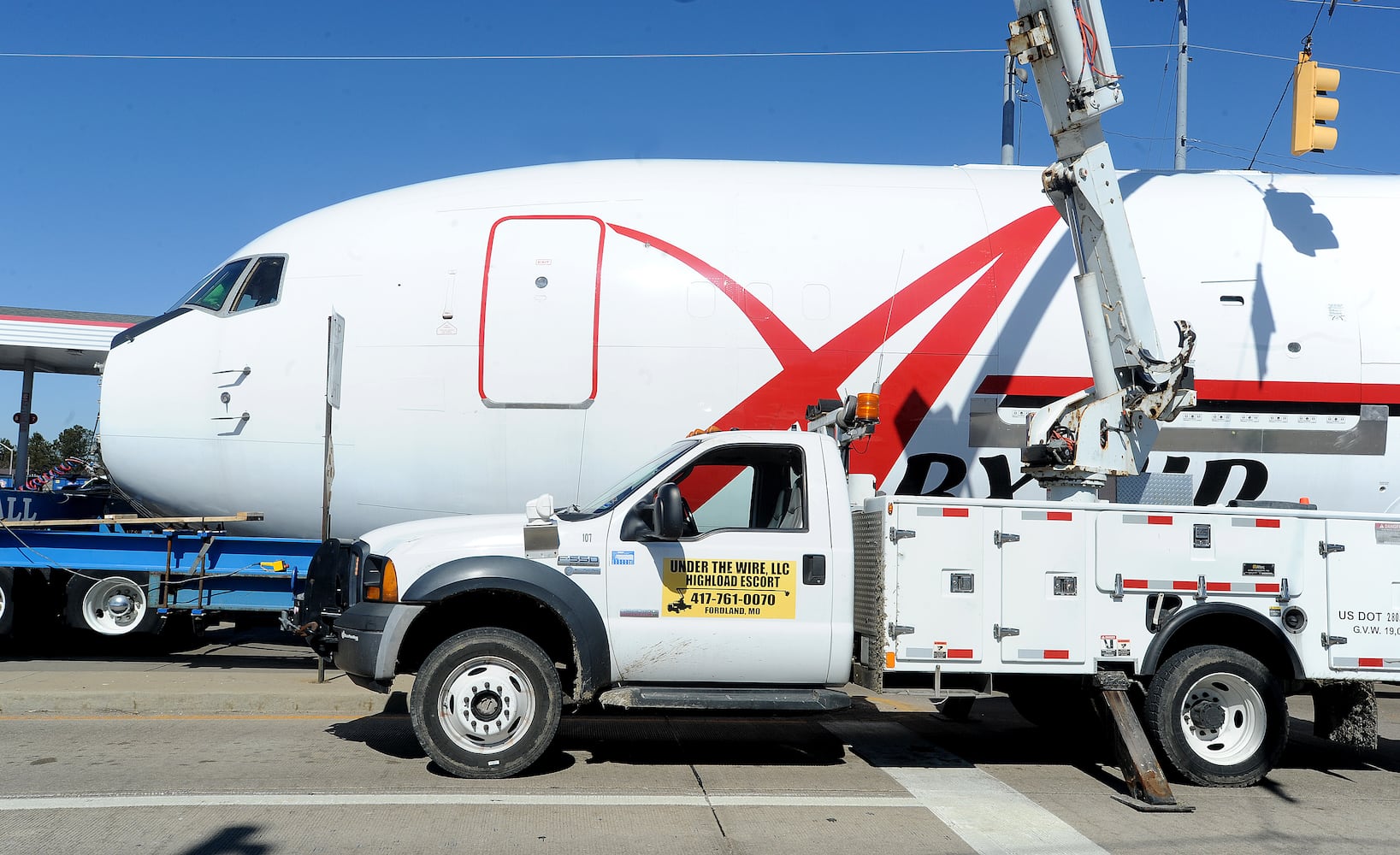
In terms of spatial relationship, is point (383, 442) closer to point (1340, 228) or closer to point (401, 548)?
point (401, 548)

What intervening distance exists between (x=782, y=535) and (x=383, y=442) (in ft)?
14.0

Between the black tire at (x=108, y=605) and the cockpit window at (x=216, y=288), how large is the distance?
261 cm

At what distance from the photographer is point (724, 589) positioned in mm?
6484

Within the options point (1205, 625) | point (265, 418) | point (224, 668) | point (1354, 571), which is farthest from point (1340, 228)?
point (224, 668)

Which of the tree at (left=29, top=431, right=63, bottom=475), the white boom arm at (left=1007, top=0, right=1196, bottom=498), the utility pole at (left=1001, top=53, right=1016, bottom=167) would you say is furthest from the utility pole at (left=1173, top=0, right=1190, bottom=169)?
the tree at (left=29, top=431, right=63, bottom=475)

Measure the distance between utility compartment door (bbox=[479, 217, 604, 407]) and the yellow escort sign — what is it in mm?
2988

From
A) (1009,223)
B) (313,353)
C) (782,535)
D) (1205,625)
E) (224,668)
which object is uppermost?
(1009,223)

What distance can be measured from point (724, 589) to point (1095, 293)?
3884mm

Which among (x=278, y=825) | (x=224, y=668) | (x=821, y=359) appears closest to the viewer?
(x=278, y=825)

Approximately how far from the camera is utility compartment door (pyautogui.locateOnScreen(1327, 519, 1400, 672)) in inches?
269

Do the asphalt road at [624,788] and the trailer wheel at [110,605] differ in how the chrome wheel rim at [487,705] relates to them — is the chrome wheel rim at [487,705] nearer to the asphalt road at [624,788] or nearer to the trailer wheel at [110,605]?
the asphalt road at [624,788]

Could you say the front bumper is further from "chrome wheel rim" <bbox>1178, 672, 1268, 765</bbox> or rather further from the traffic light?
the traffic light

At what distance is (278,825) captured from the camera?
529 centimetres

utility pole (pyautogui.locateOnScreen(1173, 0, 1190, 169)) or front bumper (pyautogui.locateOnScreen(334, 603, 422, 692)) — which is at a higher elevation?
utility pole (pyautogui.locateOnScreen(1173, 0, 1190, 169))
